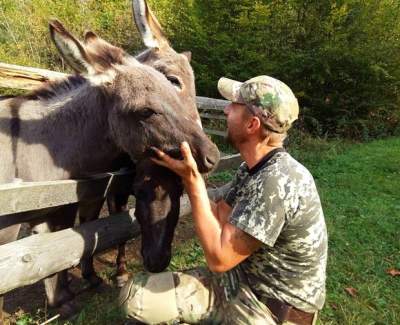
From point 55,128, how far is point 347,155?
8.21 metres

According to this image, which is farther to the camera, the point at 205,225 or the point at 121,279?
the point at 121,279

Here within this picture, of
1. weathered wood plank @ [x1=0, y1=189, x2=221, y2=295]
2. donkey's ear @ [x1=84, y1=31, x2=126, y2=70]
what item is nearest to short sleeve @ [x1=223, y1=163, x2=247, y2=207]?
weathered wood plank @ [x1=0, y1=189, x2=221, y2=295]

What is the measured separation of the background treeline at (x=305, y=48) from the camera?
442 inches

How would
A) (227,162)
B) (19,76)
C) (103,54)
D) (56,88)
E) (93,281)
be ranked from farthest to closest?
(19,76) < (227,162) < (93,281) < (56,88) < (103,54)

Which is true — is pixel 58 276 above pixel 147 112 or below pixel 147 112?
below

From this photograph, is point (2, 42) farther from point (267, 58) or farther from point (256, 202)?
point (256, 202)

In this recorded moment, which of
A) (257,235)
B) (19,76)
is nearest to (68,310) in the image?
(257,235)

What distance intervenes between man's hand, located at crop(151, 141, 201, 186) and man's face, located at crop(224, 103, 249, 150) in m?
0.27

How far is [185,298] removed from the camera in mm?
2547

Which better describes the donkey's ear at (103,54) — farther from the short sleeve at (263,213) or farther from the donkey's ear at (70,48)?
the short sleeve at (263,213)

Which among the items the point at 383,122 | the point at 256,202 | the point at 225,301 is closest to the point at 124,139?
the point at 256,202

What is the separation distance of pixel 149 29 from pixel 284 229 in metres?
2.88

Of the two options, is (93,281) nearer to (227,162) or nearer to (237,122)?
(227,162)

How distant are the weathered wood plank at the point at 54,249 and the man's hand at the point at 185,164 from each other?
87 cm
